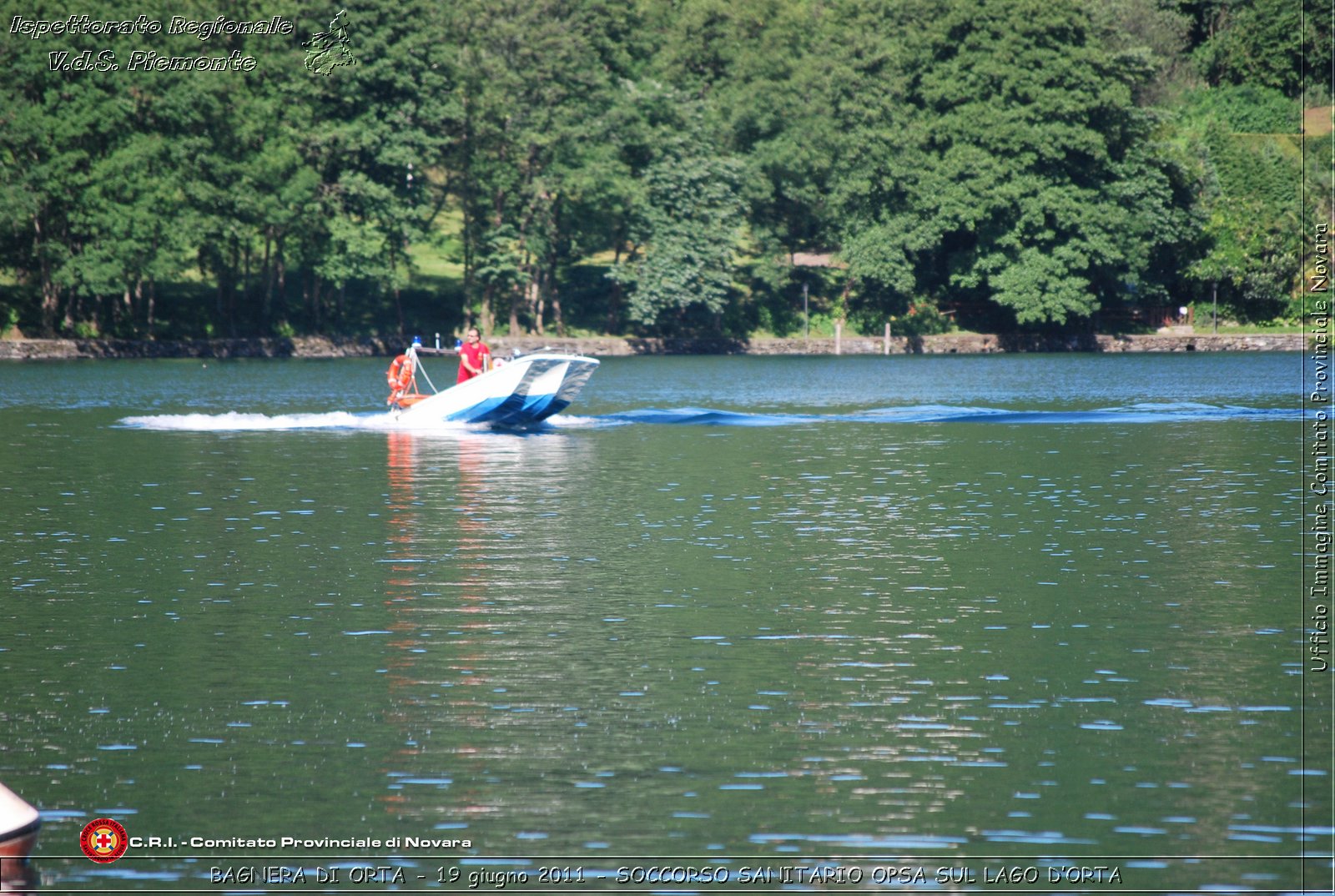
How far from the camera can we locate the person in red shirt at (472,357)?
44.2m

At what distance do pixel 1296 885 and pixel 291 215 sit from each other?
81.6 metres

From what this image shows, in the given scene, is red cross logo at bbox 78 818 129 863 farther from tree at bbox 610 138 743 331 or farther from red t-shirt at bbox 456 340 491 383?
tree at bbox 610 138 743 331

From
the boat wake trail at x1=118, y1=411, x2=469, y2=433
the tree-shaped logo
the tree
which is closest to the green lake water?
the boat wake trail at x1=118, y1=411, x2=469, y2=433

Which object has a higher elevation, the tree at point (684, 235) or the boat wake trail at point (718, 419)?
the tree at point (684, 235)

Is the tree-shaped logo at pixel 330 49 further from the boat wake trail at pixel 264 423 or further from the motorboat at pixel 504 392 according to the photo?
the motorboat at pixel 504 392

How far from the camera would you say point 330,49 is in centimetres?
8825

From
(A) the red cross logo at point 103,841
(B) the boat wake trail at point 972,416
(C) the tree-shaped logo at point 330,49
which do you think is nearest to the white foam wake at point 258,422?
(B) the boat wake trail at point 972,416

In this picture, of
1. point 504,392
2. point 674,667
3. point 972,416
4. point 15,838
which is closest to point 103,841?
point 15,838

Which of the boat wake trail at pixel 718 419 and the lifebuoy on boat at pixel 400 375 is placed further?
the lifebuoy on boat at pixel 400 375

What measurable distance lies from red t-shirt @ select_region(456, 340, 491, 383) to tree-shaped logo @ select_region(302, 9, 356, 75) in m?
47.6

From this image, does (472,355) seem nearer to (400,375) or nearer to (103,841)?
(400,375)

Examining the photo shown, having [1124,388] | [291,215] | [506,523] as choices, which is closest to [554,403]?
[506,523]

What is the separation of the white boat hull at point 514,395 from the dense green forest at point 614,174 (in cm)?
4238

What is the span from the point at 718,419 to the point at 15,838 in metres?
37.5
